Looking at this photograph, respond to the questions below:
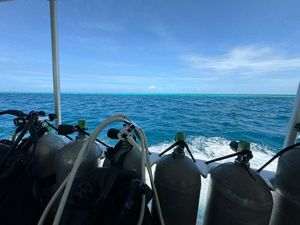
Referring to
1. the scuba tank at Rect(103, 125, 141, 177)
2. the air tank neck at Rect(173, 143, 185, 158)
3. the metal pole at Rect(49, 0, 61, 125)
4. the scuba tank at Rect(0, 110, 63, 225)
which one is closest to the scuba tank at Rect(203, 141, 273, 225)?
the air tank neck at Rect(173, 143, 185, 158)

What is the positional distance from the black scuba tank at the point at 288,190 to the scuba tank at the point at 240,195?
0.27 ft

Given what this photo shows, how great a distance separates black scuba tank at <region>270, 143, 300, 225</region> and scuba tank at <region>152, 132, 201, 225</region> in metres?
0.28

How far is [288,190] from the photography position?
505 millimetres

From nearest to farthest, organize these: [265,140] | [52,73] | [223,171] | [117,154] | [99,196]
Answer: [99,196] < [223,171] < [117,154] < [52,73] < [265,140]

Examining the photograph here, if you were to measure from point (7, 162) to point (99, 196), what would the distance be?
0.43 meters

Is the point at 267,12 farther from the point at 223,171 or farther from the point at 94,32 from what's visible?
the point at 94,32

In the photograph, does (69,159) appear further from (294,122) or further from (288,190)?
(294,122)

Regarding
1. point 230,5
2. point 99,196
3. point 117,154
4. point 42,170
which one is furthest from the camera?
point 230,5

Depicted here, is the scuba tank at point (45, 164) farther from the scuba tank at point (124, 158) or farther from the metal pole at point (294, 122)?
the metal pole at point (294, 122)

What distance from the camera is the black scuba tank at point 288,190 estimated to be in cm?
48

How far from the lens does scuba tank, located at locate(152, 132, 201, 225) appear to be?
23.4 inches

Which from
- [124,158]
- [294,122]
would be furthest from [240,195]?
[294,122]

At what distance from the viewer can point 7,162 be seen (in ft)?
1.83

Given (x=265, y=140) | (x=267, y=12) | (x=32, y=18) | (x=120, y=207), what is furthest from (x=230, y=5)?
(x=265, y=140)
